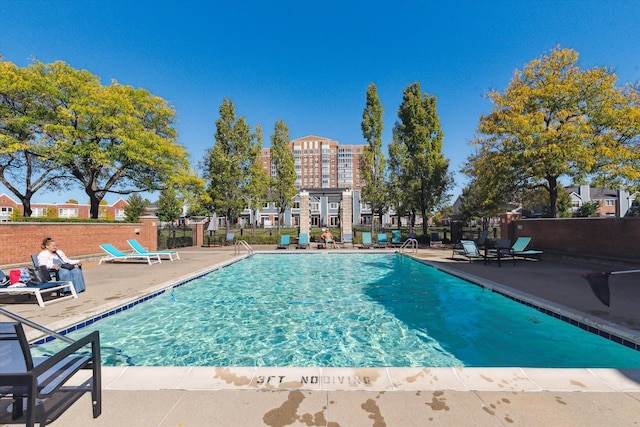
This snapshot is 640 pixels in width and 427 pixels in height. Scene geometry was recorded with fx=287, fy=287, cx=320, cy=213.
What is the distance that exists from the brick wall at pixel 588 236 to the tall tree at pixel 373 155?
510 inches

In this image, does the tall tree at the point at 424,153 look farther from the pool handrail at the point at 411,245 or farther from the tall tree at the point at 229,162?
the tall tree at the point at 229,162

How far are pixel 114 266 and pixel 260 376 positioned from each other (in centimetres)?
1296

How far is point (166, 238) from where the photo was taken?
73.8 feet

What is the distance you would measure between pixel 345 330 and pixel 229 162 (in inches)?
866

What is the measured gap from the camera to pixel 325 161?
126 m

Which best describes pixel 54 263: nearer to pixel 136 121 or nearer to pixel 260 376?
pixel 260 376

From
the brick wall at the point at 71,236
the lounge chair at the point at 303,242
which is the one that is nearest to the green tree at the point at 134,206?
the brick wall at the point at 71,236

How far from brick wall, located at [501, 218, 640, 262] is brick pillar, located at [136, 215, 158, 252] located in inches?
920

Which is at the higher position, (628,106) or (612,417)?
(628,106)

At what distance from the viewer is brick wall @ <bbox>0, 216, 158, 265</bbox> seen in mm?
11438

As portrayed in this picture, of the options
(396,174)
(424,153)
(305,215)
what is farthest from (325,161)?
(305,215)

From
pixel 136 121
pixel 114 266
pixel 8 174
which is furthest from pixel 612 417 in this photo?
pixel 8 174

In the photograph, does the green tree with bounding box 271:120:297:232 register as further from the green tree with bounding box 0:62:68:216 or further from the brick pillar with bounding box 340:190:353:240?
the green tree with bounding box 0:62:68:216

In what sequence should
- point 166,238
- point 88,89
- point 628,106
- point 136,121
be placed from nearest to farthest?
1. point 628,106
2. point 88,89
3. point 136,121
4. point 166,238
